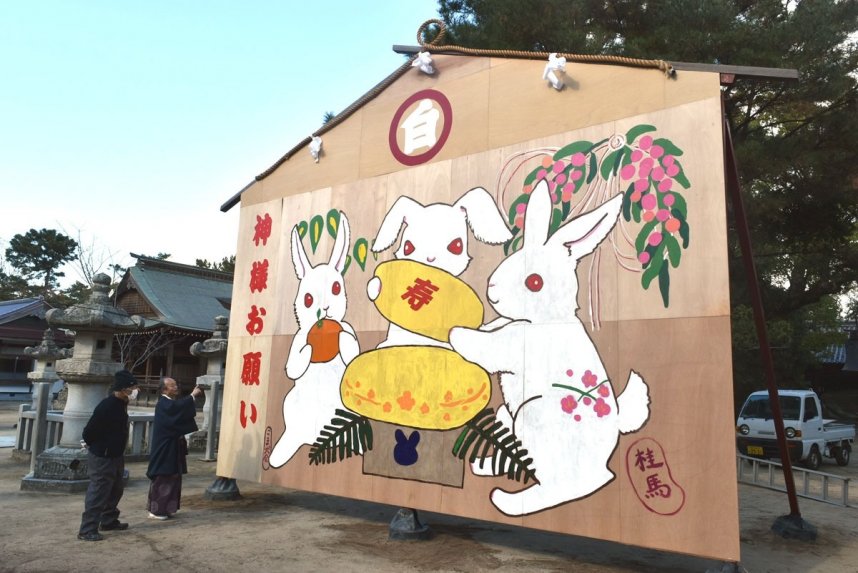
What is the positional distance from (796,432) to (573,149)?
1126 cm

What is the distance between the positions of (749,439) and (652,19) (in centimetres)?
1048

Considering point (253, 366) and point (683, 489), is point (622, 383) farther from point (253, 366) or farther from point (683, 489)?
point (253, 366)

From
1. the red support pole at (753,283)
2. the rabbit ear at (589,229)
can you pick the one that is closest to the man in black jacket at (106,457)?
the rabbit ear at (589,229)

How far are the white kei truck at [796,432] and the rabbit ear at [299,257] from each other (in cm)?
1107

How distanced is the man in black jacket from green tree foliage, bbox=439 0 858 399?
11966mm

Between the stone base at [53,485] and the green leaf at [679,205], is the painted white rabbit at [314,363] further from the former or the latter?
the green leaf at [679,205]

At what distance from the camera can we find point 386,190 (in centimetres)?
693

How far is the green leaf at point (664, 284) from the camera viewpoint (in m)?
4.82

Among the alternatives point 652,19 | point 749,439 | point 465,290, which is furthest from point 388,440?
point 652,19

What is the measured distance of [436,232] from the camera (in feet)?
21.0

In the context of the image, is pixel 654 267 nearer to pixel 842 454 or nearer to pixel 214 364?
pixel 214 364

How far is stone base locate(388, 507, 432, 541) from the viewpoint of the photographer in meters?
6.22

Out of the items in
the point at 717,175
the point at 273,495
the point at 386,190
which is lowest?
the point at 273,495

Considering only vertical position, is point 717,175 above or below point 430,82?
below
